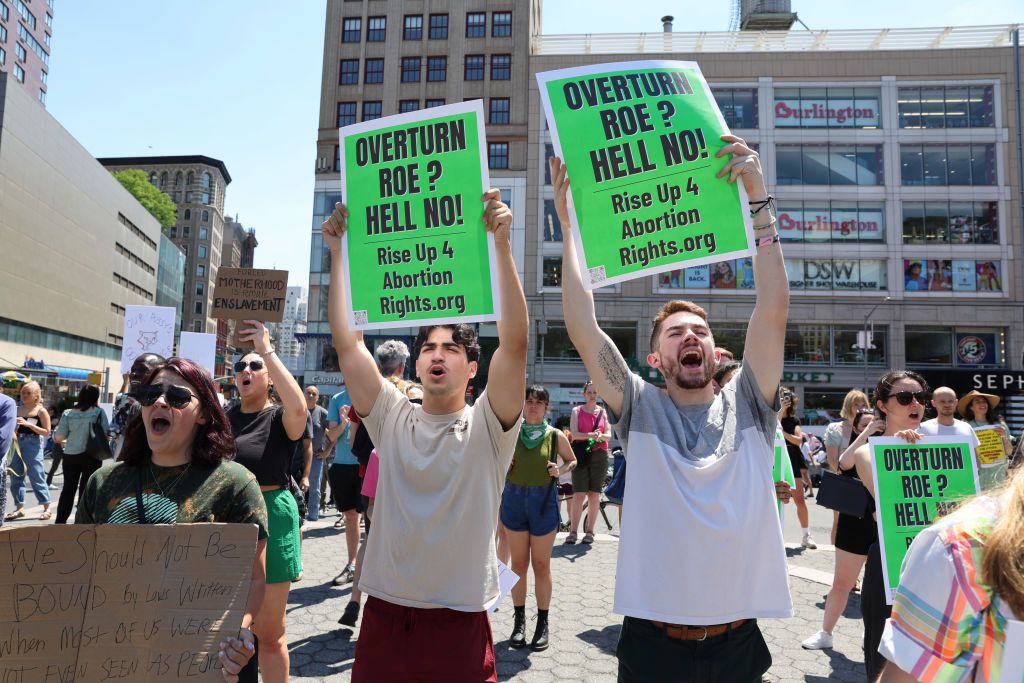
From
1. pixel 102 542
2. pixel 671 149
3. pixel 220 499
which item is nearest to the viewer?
pixel 102 542

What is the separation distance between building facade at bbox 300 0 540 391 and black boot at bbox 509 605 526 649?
36.6m

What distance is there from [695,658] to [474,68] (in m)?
45.0

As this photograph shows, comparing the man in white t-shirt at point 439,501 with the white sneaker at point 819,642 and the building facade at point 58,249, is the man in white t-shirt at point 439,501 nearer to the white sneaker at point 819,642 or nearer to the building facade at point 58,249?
the white sneaker at point 819,642

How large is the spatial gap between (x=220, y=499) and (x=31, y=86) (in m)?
94.9

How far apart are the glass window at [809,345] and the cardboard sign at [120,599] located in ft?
129

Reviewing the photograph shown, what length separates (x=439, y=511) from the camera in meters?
2.59

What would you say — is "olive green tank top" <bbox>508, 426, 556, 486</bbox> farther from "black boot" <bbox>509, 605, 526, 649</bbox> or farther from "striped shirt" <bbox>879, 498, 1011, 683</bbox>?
"striped shirt" <bbox>879, 498, 1011, 683</bbox>

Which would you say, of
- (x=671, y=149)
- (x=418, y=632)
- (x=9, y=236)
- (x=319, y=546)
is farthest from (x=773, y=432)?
(x=9, y=236)

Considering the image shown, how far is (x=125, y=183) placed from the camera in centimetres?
7675

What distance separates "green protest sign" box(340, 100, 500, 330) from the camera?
2926 mm

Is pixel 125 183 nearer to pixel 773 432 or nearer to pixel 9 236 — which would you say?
pixel 9 236

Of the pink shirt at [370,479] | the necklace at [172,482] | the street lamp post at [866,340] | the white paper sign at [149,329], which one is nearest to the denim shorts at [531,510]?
the pink shirt at [370,479]

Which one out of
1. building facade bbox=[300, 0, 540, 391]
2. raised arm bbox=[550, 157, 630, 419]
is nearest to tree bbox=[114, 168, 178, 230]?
building facade bbox=[300, 0, 540, 391]

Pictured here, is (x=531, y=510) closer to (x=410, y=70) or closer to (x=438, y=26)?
(x=410, y=70)
